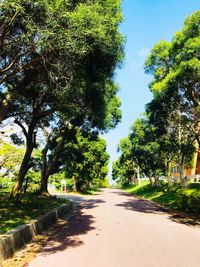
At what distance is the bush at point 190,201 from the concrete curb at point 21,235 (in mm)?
7660

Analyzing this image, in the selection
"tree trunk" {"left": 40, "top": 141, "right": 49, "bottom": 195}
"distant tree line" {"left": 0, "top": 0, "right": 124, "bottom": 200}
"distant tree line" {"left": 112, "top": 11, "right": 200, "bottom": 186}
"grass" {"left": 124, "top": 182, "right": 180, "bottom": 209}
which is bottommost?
"grass" {"left": 124, "top": 182, "right": 180, "bottom": 209}

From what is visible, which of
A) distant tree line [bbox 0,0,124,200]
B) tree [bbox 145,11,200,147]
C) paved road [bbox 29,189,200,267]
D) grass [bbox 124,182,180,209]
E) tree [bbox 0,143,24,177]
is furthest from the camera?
tree [bbox 0,143,24,177]

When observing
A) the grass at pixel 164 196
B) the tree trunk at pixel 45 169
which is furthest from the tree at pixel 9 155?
the grass at pixel 164 196

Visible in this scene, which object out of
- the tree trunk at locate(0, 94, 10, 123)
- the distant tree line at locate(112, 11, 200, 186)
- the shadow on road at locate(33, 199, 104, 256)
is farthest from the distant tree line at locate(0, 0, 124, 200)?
the distant tree line at locate(112, 11, 200, 186)

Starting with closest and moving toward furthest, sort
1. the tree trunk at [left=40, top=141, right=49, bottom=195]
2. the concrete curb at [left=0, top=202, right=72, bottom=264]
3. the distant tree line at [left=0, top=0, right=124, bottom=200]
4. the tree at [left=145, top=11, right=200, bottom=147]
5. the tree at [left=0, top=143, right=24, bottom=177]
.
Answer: the concrete curb at [left=0, top=202, right=72, bottom=264] → the distant tree line at [left=0, top=0, right=124, bottom=200] → the tree at [left=145, top=11, right=200, bottom=147] → the tree trunk at [left=40, top=141, right=49, bottom=195] → the tree at [left=0, top=143, right=24, bottom=177]

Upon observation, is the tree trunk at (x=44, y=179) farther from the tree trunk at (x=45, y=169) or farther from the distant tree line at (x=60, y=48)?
the distant tree line at (x=60, y=48)

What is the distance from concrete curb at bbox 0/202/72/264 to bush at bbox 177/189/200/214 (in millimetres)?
7660

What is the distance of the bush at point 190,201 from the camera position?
17.2 m

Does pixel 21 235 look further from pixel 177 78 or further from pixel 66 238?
pixel 177 78

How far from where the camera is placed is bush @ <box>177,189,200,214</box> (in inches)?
676

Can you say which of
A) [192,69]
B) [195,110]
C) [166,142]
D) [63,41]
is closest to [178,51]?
[192,69]

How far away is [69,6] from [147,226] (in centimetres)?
891

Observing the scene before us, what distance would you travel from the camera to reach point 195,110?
63.8 ft

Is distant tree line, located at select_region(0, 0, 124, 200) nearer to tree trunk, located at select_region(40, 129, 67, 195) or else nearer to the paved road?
the paved road
